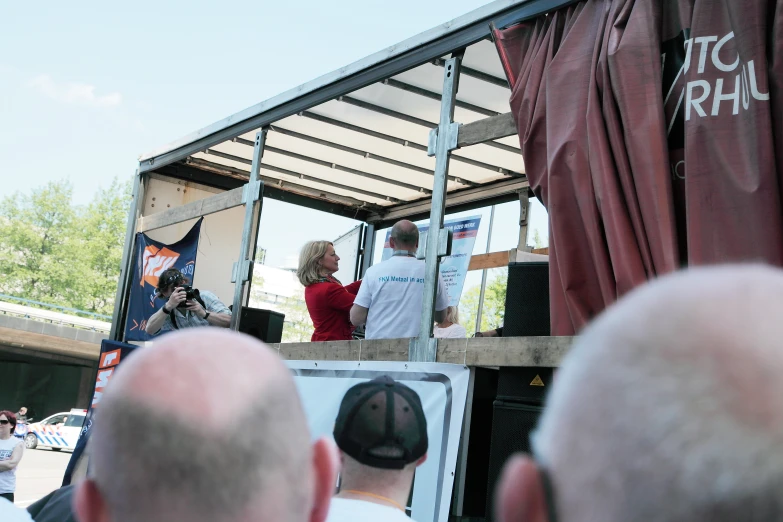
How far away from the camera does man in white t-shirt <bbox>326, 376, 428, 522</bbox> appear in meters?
2.60

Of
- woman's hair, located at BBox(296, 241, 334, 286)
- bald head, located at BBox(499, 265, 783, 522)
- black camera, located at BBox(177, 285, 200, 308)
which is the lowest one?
bald head, located at BBox(499, 265, 783, 522)

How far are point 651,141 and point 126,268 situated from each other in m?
7.31

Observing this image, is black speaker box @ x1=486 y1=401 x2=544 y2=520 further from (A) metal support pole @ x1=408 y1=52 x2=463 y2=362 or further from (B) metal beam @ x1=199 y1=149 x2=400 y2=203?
(B) metal beam @ x1=199 y1=149 x2=400 y2=203

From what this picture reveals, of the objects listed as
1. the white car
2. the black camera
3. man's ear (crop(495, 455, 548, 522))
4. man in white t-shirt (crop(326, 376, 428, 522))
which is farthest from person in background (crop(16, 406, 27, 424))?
man's ear (crop(495, 455, 548, 522))

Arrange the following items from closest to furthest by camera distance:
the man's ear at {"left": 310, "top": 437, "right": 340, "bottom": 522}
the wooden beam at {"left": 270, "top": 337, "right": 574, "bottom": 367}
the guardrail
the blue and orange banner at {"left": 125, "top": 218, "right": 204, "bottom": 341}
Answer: the man's ear at {"left": 310, "top": 437, "right": 340, "bottom": 522} < the wooden beam at {"left": 270, "top": 337, "right": 574, "bottom": 367} < the blue and orange banner at {"left": 125, "top": 218, "right": 204, "bottom": 341} < the guardrail

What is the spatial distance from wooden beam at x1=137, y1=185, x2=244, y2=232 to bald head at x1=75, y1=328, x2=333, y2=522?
21.4ft

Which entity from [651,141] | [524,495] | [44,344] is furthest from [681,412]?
[44,344]

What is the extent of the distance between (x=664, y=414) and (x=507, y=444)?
4.02m

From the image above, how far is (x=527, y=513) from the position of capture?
0.67 meters

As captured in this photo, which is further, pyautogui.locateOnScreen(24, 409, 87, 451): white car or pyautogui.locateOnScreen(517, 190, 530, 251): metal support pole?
pyautogui.locateOnScreen(24, 409, 87, 451): white car

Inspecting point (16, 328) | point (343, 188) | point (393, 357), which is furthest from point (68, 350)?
point (393, 357)

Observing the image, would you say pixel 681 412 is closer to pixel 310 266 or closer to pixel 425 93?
pixel 310 266

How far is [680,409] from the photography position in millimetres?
601

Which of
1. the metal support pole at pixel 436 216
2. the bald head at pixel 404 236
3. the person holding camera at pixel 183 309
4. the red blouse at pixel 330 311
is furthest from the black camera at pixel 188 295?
the metal support pole at pixel 436 216
